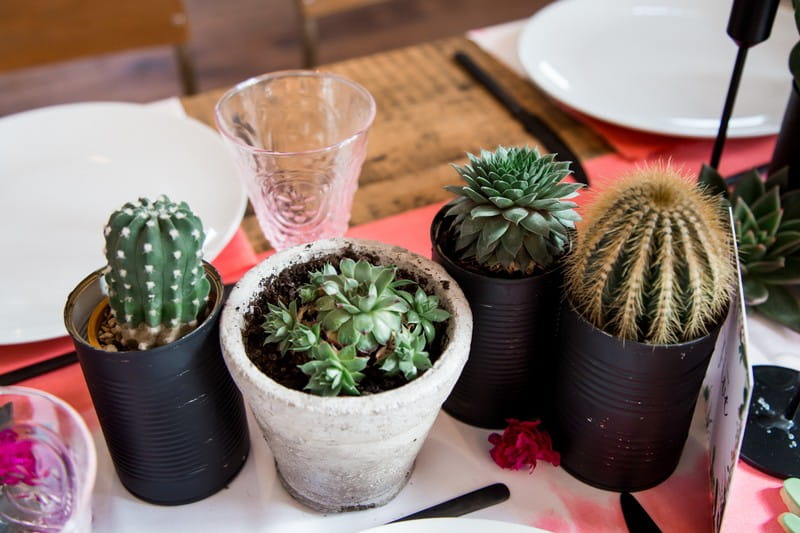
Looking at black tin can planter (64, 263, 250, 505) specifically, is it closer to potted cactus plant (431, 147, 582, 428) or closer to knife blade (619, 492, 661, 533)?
potted cactus plant (431, 147, 582, 428)

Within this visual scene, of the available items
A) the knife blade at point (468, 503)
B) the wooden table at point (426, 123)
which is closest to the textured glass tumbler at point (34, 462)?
the knife blade at point (468, 503)

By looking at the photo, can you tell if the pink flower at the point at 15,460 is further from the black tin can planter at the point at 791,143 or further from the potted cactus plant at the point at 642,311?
the black tin can planter at the point at 791,143

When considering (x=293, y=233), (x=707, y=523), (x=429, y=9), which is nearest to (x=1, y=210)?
(x=293, y=233)

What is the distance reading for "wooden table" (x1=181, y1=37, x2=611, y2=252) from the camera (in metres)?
0.97

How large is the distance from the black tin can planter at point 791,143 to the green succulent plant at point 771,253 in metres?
0.05

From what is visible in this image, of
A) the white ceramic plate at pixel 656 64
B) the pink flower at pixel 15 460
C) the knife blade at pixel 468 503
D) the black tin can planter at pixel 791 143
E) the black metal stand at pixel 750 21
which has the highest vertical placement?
the black metal stand at pixel 750 21

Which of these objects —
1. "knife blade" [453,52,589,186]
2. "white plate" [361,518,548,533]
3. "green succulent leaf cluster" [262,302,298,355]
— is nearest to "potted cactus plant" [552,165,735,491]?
"white plate" [361,518,548,533]

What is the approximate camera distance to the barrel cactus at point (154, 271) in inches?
21.3

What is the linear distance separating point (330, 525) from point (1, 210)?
56 centimetres

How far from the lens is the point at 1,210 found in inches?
35.5

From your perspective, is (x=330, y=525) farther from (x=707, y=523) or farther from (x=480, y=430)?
(x=707, y=523)

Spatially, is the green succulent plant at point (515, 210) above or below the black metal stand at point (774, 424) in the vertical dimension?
above

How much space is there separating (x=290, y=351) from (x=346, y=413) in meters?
0.09

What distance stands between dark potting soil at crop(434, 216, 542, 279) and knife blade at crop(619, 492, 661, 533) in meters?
0.20
